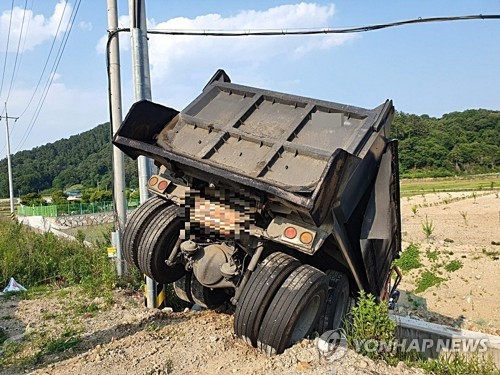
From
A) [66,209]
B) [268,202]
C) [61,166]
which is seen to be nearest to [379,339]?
[268,202]

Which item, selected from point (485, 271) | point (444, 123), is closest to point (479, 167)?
point (444, 123)

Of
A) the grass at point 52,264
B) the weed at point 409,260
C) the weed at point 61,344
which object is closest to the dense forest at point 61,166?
the weed at point 409,260

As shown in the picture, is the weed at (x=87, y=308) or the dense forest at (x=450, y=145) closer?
the weed at (x=87, y=308)

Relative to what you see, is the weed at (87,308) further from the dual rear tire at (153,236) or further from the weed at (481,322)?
the weed at (481,322)

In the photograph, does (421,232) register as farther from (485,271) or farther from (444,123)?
(444,123)

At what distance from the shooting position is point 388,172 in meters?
4.99

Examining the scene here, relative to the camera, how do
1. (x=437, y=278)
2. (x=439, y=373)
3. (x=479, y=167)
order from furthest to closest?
(x=479, y=167)
(x=437, y=278)
(x=439, y=373)

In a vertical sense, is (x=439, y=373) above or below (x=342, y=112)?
below

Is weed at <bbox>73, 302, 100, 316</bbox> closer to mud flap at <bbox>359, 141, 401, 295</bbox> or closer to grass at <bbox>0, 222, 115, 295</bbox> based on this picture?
grass at <bbox>0, 222, 115, 295</bbox>

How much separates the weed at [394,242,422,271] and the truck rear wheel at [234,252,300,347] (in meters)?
10.1

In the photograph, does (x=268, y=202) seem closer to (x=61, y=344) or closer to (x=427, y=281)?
(x=61, y=344)

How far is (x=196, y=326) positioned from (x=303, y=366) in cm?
172

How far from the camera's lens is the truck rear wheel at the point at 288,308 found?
4.15m

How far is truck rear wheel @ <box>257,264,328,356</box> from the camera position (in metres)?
4.15
